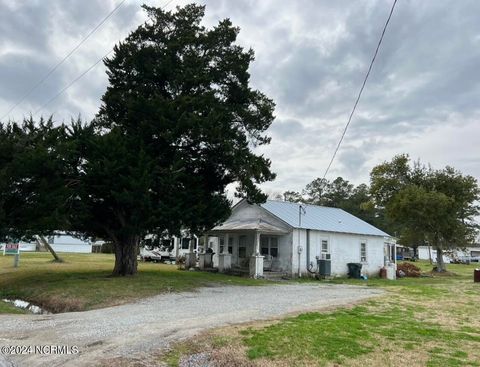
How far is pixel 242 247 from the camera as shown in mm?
30141

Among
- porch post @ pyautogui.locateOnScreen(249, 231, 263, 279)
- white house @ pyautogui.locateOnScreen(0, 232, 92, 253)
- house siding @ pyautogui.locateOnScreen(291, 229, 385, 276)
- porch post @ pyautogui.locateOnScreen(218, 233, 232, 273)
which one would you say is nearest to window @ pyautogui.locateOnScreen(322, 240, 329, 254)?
house siding @ pyautogui.locateOnScreen(291, 229, 385, 276)

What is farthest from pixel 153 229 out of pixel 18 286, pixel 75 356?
pixel 75 356

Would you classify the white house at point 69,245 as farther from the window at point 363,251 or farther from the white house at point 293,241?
the window at point 363,251

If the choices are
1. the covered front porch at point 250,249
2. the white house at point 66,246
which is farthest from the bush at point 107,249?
the covered front porch at point 250,249

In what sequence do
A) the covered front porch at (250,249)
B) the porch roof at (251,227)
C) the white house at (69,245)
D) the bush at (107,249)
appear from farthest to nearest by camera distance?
the white house at (69,245)
the bush at (107,249)
the porch roof at (251,227)
the covered front porch at (250,249)

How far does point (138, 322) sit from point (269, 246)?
61.3 feet

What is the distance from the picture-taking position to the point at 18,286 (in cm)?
1905

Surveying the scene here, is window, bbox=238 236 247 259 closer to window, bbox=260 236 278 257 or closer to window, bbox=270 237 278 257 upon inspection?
window, bbox=260 236 278 257

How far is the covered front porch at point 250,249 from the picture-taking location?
26078 millimetres

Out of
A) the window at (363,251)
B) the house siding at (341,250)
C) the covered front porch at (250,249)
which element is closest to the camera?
the covered front porch at (250,249)

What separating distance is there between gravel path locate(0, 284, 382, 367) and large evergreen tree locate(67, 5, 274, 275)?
518 cm

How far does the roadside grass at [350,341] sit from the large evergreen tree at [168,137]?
10.1 m

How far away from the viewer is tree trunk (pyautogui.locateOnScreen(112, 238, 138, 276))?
2189 cm

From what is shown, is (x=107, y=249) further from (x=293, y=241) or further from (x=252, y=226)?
(x=293, y=241)
